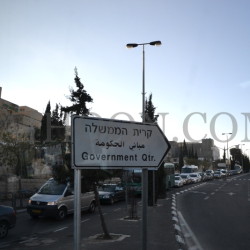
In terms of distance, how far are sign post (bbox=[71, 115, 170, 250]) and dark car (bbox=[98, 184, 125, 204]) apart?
19.0m

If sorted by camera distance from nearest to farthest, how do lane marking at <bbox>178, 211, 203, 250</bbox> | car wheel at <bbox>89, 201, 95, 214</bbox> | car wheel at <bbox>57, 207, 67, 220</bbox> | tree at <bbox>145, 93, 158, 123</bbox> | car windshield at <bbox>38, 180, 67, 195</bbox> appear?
lane marking at <bbox>178, 211, 203, 250</bbox>
car wheel at <bbox>57, 207, 67, 220</bbox>
car windshield at <bbox>38, 180, 67, 195</bbox>
car wheel at <bbox>89, 201, 95, 214</bbox>
tree at <bbox>145, 93, 158, 123</bbox>

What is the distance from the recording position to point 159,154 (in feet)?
14.1

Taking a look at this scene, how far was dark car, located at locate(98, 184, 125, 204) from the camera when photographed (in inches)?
950

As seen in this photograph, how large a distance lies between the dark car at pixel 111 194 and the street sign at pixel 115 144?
19.1 metres

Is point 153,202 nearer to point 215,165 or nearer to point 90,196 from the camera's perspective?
point 90,196

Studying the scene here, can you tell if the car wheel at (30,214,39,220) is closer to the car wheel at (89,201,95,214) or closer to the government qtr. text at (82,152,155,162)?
the car wheel at (89,201,95,214)

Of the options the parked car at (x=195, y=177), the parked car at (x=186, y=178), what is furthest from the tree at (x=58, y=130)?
the parked car at (x=195, y=177)

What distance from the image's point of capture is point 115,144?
12.8 ft

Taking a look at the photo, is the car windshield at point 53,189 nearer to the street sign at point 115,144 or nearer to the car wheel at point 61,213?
the car wheel at point 61,213

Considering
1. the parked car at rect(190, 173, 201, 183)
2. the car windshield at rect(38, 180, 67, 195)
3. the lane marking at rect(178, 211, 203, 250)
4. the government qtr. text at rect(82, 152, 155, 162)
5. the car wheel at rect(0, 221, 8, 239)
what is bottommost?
the parked car at rect(190, 173, 201, 183)

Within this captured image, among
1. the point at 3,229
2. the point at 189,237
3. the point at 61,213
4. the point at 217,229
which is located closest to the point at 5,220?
the point at 3,229

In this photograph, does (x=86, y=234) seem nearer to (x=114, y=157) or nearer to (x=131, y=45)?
(x=114, y=157)

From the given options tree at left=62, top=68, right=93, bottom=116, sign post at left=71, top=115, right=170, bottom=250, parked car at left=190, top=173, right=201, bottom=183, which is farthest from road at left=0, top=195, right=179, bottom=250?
parked car at left=190, top=173, right=201, bottom=183

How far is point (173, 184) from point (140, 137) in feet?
124
